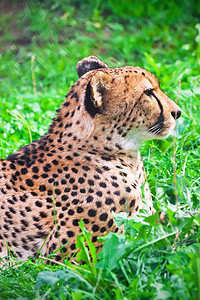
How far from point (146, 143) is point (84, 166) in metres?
1.22

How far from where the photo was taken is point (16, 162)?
3.04m

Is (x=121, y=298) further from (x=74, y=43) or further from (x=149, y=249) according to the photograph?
(x=74, y=43)

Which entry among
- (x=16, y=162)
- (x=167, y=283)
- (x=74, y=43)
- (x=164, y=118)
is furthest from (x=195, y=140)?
(x=74, y=43)

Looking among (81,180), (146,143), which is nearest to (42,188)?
(81,180)

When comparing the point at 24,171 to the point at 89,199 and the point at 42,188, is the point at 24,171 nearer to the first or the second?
the point at 42,188

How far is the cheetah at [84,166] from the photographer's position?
9.23 ft

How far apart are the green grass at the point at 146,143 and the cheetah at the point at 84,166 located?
0.71 ft

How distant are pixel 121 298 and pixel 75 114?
124 cm

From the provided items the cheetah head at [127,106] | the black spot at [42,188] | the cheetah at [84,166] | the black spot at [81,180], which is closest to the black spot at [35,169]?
the cheetah at [84,166]

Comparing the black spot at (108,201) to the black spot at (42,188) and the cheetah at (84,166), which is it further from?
the black spot at (42,188)

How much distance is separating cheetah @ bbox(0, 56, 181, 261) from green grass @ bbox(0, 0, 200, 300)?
22 cm

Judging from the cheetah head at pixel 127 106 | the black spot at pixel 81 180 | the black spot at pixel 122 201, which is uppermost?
the cheetah head at pixel 127 106

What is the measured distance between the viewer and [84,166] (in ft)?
9.59

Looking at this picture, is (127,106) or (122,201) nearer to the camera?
(122,201)
